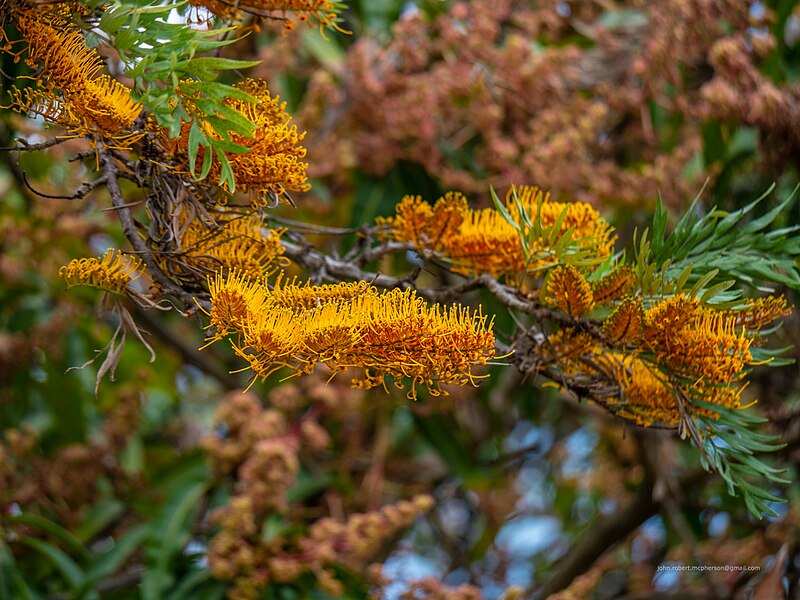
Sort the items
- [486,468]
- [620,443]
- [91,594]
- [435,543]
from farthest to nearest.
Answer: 1. [435,543]
2. [620,443]
3. [486,468]
4. [91,594]

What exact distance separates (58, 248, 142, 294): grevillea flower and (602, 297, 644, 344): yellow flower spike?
0.46m

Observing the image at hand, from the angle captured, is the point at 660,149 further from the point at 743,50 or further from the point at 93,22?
the point at 93,22

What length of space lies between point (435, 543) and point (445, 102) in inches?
70.0

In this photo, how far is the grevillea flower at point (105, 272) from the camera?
34.4 inches

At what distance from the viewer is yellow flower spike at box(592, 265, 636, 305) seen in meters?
0.92

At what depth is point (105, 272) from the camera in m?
0.89

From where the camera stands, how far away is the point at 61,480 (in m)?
1.96

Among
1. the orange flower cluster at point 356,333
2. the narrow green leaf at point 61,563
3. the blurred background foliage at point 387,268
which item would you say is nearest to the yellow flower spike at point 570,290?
the orange flower cluster at point 356,333

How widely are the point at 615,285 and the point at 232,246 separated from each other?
38cm

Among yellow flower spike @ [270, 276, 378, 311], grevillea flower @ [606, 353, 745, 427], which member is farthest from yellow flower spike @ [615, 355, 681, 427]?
yellow flower spike @ [270, 276, 378, 311]

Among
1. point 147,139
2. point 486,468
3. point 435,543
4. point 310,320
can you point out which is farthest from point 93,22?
point 435,543

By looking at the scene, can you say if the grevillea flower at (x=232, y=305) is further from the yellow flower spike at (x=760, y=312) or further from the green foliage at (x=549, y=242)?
the yellow flower spike at (x=760, y=312)

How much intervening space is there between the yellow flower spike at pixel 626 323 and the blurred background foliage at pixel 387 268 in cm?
66

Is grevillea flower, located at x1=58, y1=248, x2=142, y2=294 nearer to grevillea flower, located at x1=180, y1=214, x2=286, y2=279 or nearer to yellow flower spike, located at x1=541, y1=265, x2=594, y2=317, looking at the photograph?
grevillea flower, located at x1=180, y1=214, x2=286, y2=279
